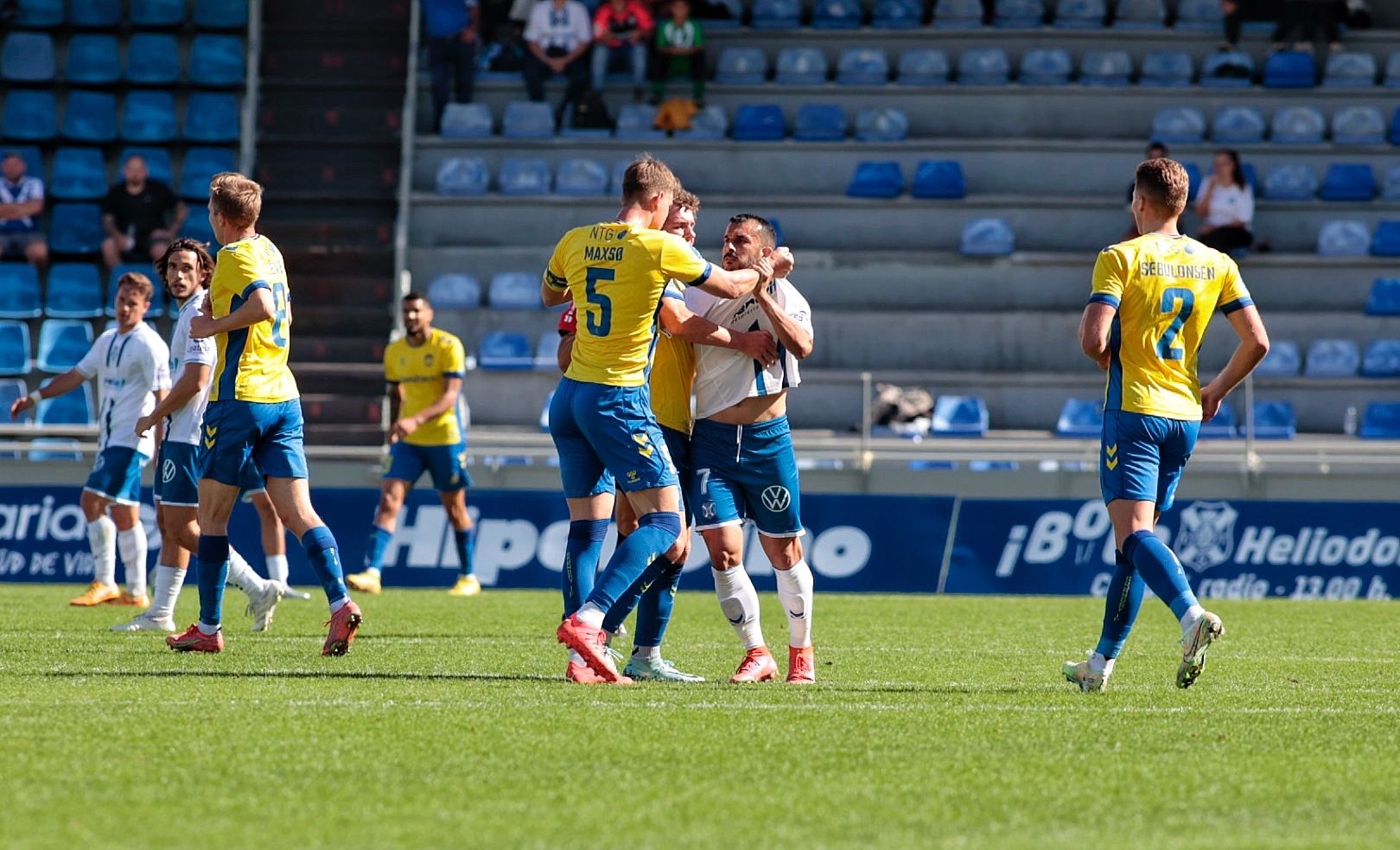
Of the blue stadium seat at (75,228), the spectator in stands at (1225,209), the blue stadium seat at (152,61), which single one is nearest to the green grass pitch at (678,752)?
the spectator in stands at (1225,209)

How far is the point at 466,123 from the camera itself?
23156 millimetres

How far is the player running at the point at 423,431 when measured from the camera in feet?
49.2

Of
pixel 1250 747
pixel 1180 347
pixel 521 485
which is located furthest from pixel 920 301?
pixel 1250 747

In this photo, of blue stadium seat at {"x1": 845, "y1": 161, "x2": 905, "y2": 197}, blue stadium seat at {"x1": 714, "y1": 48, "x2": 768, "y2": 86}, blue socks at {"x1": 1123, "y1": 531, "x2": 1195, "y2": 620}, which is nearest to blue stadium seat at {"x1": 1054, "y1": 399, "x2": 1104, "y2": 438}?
blue stadium seat at {"x1": 845, "y1": 161, "x2": 905, "y2": 197}

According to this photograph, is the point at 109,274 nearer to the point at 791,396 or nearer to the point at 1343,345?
the point at 791,396

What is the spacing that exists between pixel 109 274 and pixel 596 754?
17.6 meters

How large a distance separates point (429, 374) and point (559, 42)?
9.16 metres

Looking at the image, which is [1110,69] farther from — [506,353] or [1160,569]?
[1160,569]

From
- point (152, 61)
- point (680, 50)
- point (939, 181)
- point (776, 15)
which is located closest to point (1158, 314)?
point (939, 181)

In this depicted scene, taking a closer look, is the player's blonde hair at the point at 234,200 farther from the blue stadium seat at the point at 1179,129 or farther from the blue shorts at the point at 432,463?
the blue stadium seat at the point at 1179,129

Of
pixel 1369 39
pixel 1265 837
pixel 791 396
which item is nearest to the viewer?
pixel 1265 837

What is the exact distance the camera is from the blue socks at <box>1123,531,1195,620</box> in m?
7.14

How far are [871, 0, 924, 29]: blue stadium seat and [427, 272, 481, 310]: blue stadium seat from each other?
21.9 feet

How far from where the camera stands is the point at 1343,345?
68.1 feet
